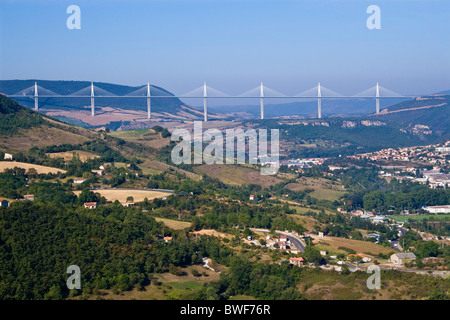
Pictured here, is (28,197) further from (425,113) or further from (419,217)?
(425,113)

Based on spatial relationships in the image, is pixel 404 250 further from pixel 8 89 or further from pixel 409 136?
pixel 8 89

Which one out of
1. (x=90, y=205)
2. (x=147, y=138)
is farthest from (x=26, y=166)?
(x=147, y=138)

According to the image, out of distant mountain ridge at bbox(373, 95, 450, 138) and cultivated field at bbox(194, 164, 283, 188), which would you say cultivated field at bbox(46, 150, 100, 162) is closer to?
cultivated field at bbox(194, 164, 283, 188)

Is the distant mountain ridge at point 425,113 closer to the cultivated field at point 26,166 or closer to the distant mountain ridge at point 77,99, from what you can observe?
the distant mountain ridge at point 77,99

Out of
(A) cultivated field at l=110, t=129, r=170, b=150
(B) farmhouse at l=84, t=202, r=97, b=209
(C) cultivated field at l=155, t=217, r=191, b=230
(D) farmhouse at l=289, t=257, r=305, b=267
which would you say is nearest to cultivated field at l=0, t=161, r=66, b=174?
(B) farmhouse at l=84, t=202, r=97, b=209

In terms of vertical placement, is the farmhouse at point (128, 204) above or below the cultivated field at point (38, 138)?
below

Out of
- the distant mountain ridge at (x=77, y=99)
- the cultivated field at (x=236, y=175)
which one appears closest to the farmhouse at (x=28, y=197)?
the cultivated field at (x=236, y=175)

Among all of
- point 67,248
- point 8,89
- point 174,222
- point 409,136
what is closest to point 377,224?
point 174,222
